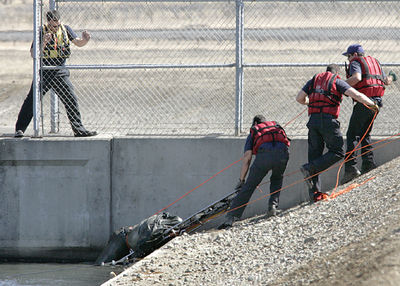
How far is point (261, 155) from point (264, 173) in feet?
0.77

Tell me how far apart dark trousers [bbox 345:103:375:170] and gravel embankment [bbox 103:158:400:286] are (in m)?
0.21

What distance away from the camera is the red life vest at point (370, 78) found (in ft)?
28.0

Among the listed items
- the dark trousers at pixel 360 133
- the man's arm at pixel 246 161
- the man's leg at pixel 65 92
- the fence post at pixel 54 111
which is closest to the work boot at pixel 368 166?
the dark trousers at pixel 360 133

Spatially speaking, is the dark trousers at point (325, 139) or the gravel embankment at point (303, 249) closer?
the gravel embankment at point (303, 249)

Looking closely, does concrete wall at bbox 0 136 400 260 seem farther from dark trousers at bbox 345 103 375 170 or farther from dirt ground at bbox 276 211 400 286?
dirt ground at bbox 276 211 400 286

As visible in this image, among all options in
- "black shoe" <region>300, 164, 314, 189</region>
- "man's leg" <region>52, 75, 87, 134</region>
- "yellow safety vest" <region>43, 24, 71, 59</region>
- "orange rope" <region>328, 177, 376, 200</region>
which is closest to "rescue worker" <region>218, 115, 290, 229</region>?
"black shoe" <region>300, 164, 314, 189</region>

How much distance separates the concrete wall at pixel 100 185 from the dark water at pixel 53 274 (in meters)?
0.25

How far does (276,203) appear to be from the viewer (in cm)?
864

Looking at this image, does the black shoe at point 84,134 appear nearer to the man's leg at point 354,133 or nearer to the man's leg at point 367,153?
the man's leg at point 354,133

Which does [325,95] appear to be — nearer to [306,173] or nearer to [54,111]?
[306,173]

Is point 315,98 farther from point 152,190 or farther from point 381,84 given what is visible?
point 152,190

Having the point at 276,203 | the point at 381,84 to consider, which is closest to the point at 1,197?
the point at 276,203

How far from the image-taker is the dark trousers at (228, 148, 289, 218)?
8.28m

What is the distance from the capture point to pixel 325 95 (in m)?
8.17
